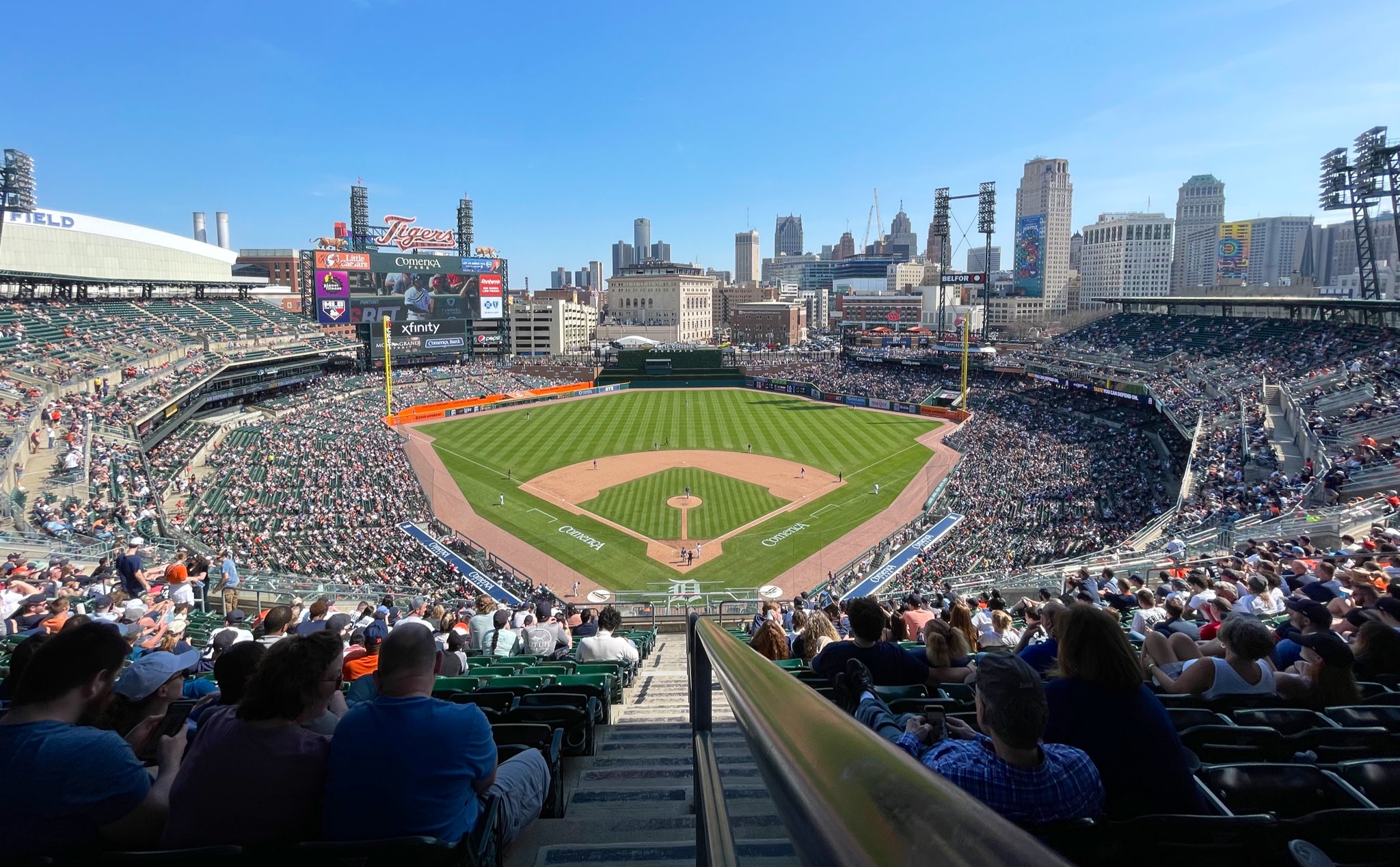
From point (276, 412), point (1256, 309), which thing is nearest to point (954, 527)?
point (1256, 309)

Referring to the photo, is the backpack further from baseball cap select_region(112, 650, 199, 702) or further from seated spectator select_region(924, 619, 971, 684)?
baseball cap select_region(112, 650, 199, 702)

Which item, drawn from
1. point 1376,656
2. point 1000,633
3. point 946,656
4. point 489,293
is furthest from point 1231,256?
point 946,656

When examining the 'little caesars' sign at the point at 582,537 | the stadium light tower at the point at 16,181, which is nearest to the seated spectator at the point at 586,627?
the 'little caesars' sign at the point at 582,537

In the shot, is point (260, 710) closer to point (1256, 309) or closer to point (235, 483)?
point (235, 483)

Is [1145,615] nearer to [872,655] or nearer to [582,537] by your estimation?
[872,655]

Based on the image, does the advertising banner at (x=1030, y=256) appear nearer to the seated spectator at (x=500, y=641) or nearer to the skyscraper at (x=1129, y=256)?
the skyscraper at (x=1129, y=256)
